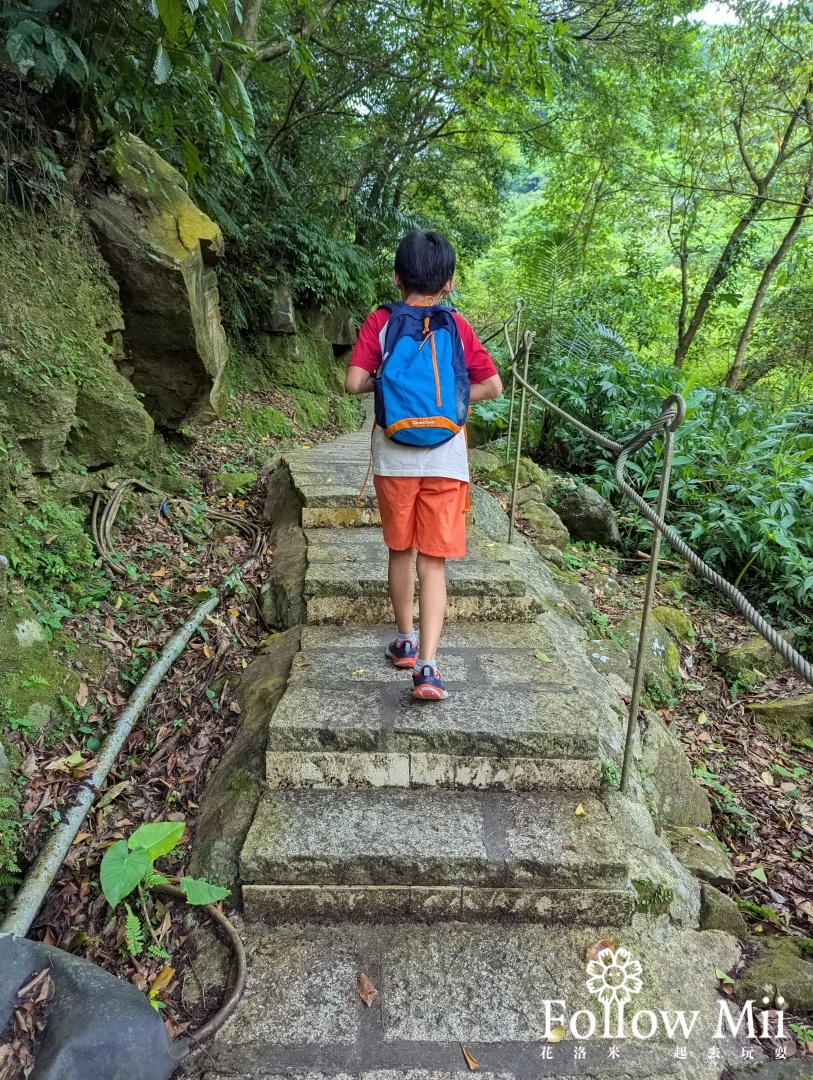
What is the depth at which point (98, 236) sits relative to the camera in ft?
11.8

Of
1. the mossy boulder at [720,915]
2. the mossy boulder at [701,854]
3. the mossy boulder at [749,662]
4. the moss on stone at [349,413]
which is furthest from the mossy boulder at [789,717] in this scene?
the moss on stone at [349,413]

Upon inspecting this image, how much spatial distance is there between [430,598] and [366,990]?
1272 millimetres

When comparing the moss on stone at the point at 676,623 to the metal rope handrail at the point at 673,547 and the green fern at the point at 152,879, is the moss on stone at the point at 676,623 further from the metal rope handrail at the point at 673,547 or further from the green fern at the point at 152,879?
the green fern at the point at 152,879

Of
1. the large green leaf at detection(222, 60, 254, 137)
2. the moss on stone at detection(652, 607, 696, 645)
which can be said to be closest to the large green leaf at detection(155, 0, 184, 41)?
the large green leaf at detection(222, 60, 254, 137)

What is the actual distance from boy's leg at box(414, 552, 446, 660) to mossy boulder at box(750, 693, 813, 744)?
2.85 meters

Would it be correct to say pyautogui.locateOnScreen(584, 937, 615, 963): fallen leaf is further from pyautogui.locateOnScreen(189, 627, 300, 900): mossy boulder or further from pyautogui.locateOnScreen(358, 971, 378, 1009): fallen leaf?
pyautogui.locateOnScreen(189, 627, 300, 900): mossy boulder

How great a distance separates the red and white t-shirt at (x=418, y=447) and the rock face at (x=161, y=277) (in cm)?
230

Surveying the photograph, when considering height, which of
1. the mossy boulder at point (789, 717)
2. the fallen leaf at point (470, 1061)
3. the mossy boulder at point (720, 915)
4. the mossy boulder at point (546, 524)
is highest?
the mossy boulder at point (546, 524)

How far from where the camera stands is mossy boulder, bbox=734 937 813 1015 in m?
1.86

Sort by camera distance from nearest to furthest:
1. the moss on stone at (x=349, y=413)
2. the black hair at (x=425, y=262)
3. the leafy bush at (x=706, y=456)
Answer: the black hair at (x=425, y=262) < the leafy bush at (x=706, y=456) < the moss on stone at (x=349, y=413)

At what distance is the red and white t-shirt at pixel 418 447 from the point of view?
2.22m

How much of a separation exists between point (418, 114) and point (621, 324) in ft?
14.1

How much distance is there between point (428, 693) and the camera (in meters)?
2.37

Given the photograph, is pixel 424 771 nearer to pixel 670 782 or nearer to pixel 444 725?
pixel 444 725
